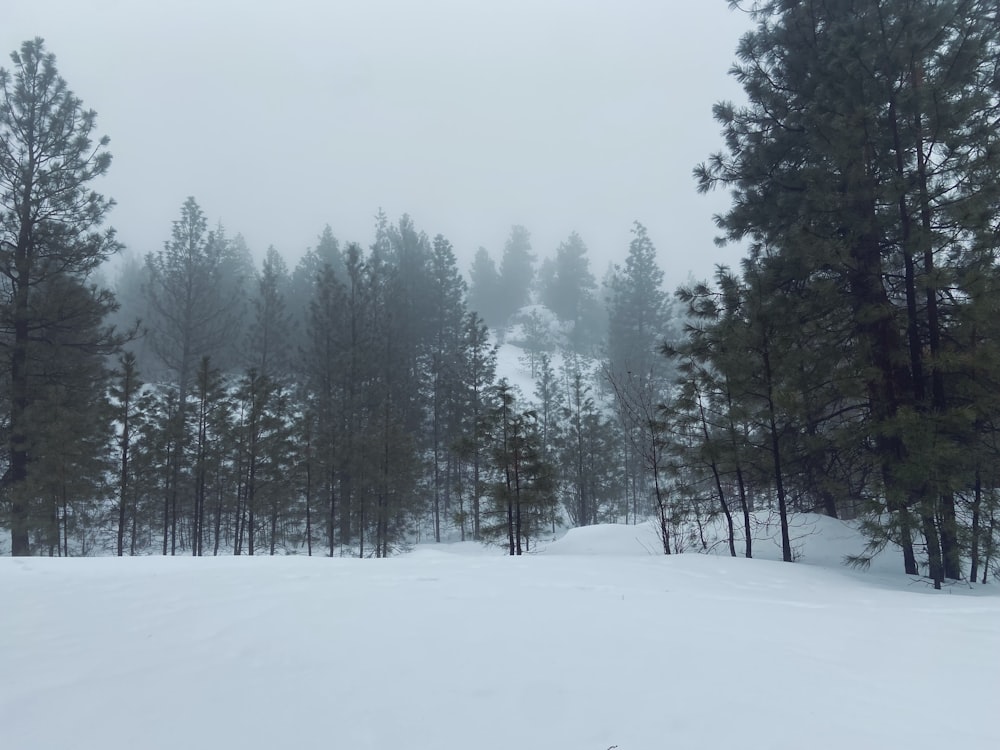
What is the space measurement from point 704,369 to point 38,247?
1892 cm

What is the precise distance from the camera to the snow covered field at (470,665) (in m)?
2.88

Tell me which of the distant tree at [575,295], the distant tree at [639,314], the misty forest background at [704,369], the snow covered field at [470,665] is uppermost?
the distant tree at [575,295]

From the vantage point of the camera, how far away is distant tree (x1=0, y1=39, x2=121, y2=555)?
51.6 feet

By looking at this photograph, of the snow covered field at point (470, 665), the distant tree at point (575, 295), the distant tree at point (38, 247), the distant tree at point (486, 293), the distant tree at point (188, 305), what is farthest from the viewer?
the distant tree at point (486, 293)

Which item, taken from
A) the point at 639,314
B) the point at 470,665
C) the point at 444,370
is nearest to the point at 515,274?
the point at 639,314

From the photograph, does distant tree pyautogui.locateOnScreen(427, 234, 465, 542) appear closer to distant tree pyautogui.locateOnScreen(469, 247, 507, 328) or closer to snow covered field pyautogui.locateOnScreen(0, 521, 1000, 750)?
snow covered field pyautogui.locateOnScreen(0, 521, 1000, 750)

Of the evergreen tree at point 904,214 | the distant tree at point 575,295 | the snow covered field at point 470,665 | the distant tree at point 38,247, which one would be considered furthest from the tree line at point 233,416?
the distant tree at point 575,295

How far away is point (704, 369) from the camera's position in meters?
11.0

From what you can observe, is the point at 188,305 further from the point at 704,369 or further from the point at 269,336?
the point at 704,369

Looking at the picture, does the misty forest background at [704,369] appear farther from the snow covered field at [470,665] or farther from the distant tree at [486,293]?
the distant tree at [486,293]

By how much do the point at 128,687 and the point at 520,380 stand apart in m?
49.0

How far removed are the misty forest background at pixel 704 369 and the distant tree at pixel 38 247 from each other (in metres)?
0.07

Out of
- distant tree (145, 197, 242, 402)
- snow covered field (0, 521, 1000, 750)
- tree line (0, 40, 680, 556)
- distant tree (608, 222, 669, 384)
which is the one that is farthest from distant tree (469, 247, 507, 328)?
snow covered field (0, 521, 1000, 750)

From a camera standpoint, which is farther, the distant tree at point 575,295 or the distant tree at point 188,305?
the distant tree at point 575,295
